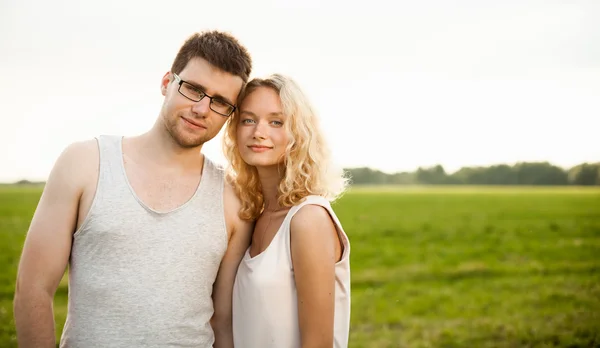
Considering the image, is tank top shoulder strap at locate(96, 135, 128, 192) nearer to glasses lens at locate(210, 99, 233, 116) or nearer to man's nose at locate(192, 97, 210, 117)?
man's nose at locate(192, 97, 210, 117)

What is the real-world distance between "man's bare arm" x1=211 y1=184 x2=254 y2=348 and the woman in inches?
2.4

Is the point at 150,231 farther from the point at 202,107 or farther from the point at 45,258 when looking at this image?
the point at 202,107

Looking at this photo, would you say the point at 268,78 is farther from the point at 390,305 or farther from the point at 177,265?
the point at 390,305

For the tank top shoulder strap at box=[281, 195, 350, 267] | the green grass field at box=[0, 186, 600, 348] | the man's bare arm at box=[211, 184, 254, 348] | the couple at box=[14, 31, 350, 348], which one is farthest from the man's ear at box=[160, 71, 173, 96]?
the green grass field at box=[0, 186, 600, 348]

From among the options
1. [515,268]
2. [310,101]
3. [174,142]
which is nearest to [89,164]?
[174,142]

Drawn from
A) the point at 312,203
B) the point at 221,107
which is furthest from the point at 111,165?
the point at 312,203

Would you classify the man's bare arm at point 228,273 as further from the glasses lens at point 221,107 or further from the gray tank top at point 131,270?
the glasses lens at point 221,107

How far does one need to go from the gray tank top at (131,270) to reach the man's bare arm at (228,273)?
0.80ft

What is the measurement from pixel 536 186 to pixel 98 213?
126185mm

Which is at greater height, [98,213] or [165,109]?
[165,109]

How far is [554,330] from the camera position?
26.0ft

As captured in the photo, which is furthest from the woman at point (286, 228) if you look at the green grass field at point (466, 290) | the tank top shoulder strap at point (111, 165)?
the green grass field at point (466, 290)

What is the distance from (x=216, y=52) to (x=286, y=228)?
117 cm

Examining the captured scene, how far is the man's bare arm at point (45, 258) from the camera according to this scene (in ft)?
8.95
